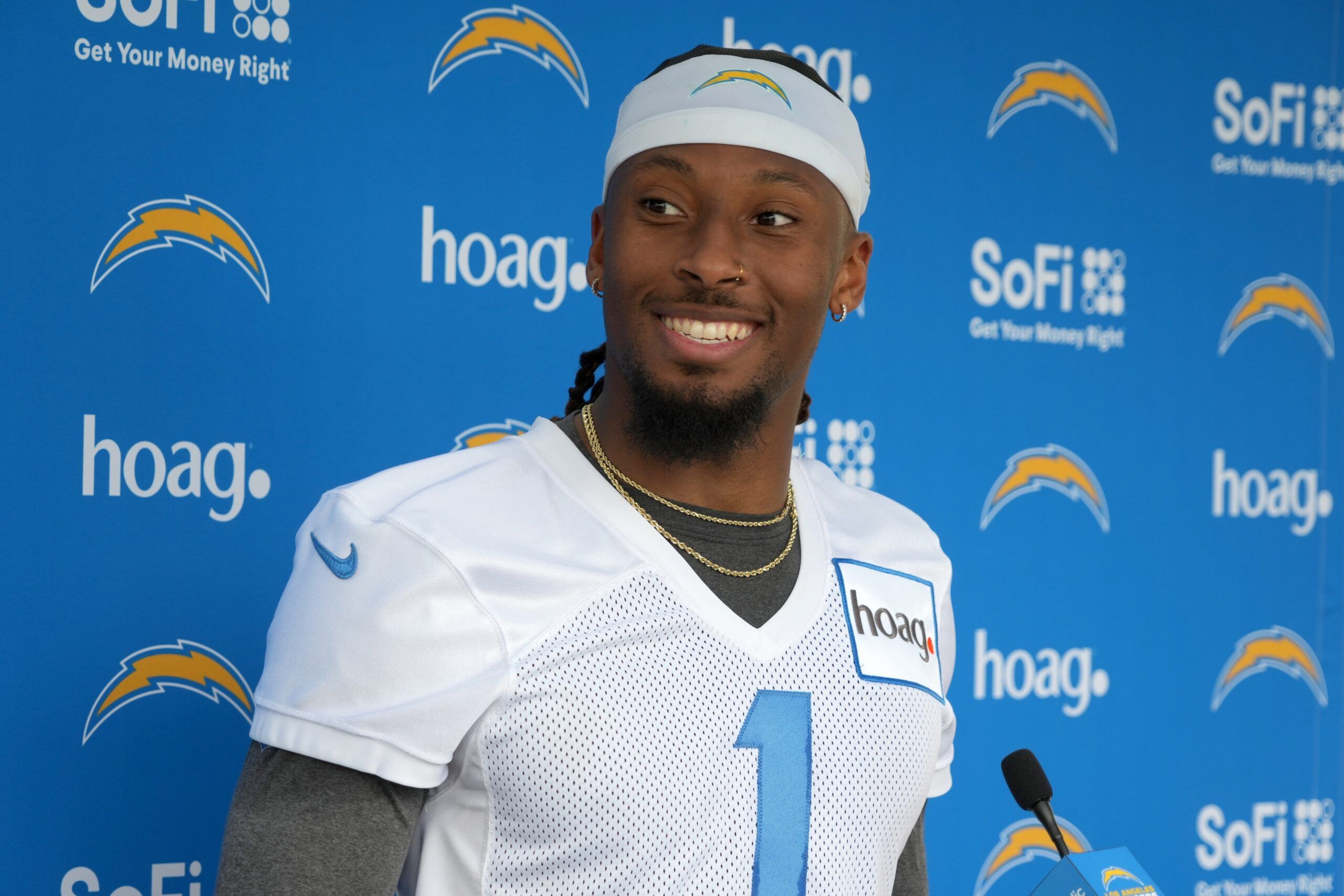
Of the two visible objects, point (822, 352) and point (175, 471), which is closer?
point (175, 471)

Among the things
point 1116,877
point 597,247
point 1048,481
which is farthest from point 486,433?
point 1116,877

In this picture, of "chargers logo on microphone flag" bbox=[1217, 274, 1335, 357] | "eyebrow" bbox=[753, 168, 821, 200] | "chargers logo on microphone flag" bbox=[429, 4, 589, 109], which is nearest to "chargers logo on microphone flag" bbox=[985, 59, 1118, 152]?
"chargers logo on microphone flag" bbox=[1217, 274, 1335, 357]

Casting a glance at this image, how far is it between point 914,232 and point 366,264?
34.9 inches

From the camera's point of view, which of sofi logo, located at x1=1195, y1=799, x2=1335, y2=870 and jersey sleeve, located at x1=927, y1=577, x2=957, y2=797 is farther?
sofi logo, located at x1=1195, y1=799, x2=1335, y2=870

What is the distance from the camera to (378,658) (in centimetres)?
99

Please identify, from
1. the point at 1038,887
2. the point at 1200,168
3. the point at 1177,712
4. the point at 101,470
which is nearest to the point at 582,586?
the point at 1038,887

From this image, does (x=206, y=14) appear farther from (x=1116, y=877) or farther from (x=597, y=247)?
(x=1116, y=877)

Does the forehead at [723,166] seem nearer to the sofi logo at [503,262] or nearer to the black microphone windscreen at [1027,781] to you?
the black microphone windscreen at [1027,781]

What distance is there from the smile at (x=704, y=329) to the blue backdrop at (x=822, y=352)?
736 millimetres

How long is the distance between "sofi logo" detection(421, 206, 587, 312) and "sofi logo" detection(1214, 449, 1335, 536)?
1.22 m

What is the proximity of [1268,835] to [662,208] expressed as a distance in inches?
71.7

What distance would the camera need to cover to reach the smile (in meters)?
1.14

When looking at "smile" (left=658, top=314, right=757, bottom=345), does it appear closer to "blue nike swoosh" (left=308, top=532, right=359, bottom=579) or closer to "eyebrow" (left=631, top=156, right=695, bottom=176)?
"eyebrow" (left=631, top=156, right=695, bottom=176)

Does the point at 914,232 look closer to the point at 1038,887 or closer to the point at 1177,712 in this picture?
the point at 1177,712
